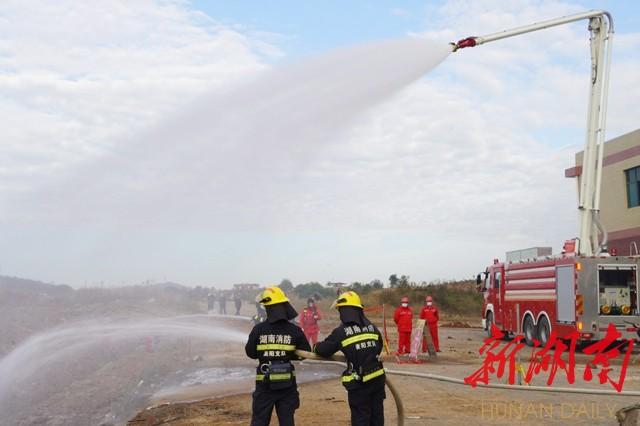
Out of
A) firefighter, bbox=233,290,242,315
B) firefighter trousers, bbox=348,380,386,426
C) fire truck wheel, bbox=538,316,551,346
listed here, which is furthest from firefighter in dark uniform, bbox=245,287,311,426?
firefighter, bbox=233,290,242,315

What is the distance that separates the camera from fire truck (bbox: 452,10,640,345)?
63.0 ft

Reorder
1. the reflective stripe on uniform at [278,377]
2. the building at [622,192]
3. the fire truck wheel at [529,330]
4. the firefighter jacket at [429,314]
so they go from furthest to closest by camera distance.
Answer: the building at [622,192] < the fire truck wheel at [529,330] < the firefighter jacket at [429,314] < the reflective stripe on uniform at [278,377]

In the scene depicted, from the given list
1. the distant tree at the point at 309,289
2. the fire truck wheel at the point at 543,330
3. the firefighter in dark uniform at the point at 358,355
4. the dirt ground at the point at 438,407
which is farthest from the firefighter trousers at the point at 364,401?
the distant tree at the point at 309,289

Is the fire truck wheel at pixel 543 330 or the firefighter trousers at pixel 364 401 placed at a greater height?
the fire truck wheel at pixel 543 330

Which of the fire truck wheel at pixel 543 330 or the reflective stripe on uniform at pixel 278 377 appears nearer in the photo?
→ the reflective stripe on uniform at pixel 278 377

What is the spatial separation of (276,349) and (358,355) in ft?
2.67

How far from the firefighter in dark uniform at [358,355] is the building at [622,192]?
86.2 feet

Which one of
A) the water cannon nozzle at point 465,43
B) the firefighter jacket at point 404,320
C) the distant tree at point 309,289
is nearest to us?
the water cannon nozzle at point 465,43

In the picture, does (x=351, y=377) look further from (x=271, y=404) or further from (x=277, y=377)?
(x=271, y=404)

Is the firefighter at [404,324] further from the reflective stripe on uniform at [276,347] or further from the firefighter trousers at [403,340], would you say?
the reflective stripe on uniform at [276,347]

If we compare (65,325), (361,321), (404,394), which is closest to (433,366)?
(404,394)

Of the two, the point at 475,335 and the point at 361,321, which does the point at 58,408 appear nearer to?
the point at 361,321

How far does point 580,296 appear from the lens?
19.3 metres

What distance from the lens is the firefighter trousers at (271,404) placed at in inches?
275
